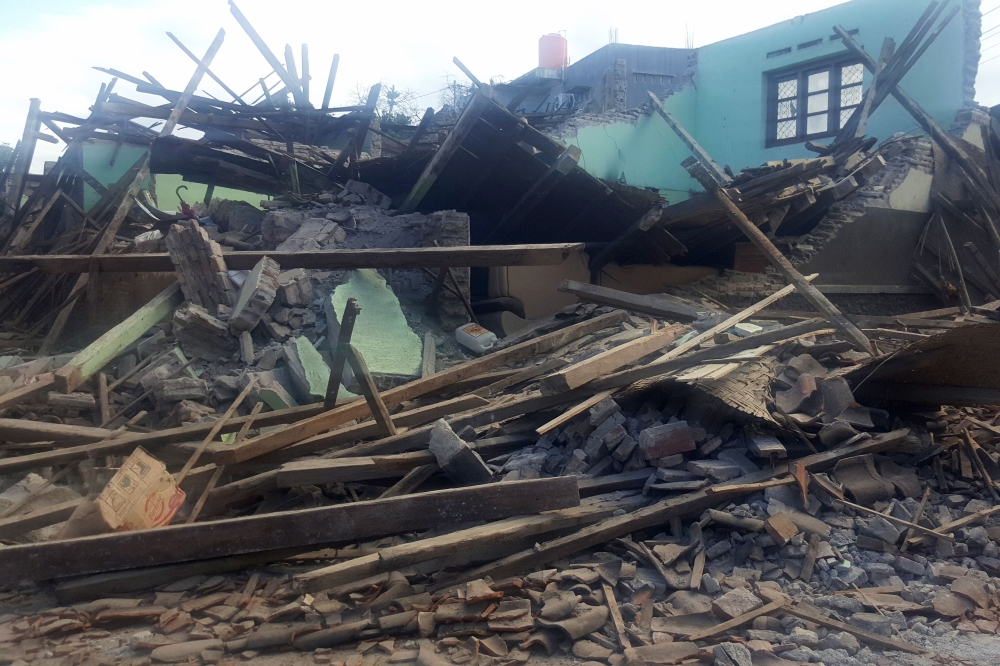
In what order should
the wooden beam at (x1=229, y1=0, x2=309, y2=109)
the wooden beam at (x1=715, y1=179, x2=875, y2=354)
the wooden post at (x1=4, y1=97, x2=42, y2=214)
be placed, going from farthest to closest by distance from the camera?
the wooden post at (x1=4, y1=97, x2=42, y2=214), the wooden beam at (x1=229, y1=0, x2=309, y2=109), the wooden beam at (x1=715, y1=179, x2=875, y2=354)

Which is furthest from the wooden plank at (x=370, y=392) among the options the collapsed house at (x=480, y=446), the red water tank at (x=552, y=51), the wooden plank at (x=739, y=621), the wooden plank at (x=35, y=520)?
the red water tank at (x=552, y=51)

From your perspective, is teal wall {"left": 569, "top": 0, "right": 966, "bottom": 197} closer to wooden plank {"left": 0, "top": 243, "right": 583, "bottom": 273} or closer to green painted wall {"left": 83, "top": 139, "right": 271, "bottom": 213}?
wooden plank {"left": 0, "top": 243, "right": 583, "bottom": 273}

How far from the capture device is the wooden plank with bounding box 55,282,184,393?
523 centimetres

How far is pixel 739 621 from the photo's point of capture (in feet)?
10.3

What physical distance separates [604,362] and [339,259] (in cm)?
277

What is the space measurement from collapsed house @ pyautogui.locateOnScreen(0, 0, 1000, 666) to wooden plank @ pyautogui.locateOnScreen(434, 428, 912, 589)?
0.06ft

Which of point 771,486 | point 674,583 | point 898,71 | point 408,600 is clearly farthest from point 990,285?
point 408,600

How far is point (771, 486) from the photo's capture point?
4.02 metres

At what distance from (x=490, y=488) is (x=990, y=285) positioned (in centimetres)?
1109

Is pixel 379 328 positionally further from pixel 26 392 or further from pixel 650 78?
pixel 650 78

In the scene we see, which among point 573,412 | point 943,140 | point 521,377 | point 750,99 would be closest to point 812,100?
point 750,99

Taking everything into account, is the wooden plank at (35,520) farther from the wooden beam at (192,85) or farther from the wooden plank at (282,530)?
the wooden beam at (192,85)

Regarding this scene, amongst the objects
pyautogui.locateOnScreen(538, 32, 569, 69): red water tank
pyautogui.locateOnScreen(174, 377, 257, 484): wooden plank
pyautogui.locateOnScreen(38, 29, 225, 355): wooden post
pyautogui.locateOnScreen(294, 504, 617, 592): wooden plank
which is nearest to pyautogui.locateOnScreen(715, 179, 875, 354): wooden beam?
pyautogui.locateOnScreen(294, 504, 617, 592): wooden plank

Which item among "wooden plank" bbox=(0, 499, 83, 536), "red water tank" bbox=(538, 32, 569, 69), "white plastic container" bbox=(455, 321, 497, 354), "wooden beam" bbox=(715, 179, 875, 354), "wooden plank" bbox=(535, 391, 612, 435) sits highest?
"red water tank" bbox=(538, 32, 569, 69)
